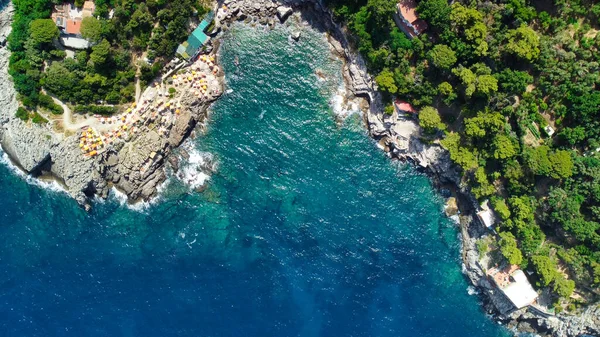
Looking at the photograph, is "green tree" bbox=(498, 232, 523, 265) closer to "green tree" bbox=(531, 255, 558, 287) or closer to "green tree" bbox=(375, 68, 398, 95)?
"green tree" bbox=(531, 255, 558, 287)

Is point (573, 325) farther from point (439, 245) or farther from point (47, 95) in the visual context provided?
point (47, 95)

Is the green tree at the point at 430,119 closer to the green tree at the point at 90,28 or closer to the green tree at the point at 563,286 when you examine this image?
the green tree at the point at 563,286

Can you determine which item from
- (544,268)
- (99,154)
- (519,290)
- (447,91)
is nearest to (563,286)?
(544,268)

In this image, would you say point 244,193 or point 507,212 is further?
point 244,193

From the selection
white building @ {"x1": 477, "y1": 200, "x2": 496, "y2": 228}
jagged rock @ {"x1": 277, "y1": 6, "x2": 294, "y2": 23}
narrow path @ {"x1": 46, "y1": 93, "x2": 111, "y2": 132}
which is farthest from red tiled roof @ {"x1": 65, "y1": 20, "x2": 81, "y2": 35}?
white building @ {"x1": 477, "y1": 200, "x2": 496, "y2": 228}

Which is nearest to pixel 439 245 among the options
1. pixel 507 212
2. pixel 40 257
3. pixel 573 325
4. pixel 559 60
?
pixel 507 212

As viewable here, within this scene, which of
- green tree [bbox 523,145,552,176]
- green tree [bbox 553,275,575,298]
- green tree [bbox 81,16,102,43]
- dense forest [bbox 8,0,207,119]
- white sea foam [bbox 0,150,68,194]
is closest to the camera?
green tree [bbox 523,145,552,176]
